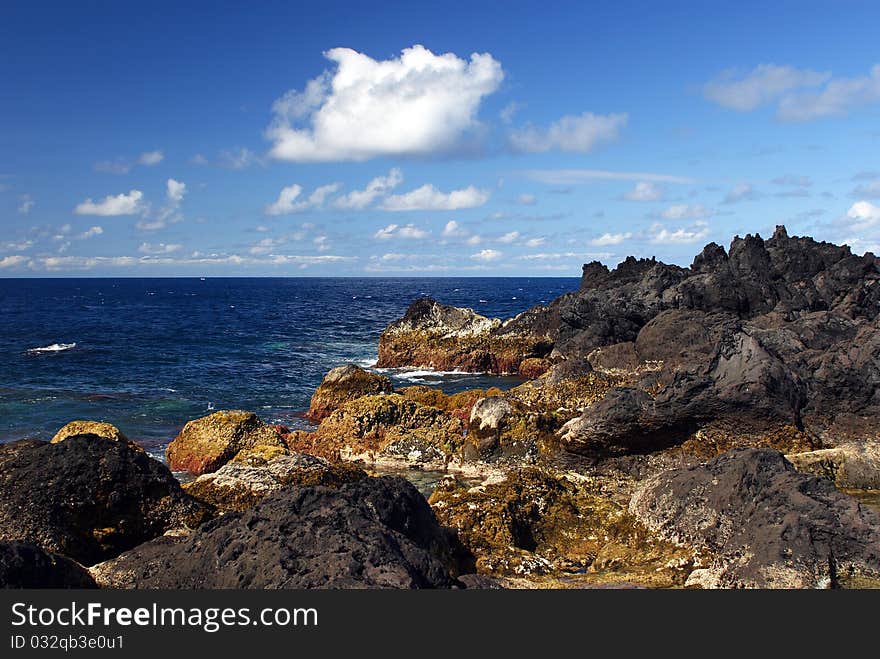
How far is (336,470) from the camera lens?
1578 centimetres

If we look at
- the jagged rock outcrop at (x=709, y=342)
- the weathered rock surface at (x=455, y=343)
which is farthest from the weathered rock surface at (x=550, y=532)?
the weathered rock surface at (x=455, y=343)

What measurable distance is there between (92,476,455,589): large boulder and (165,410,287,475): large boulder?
13.9m

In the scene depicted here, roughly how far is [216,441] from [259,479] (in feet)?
32.4

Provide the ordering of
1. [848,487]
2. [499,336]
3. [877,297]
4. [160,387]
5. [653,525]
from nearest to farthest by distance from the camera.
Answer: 1. [653,525]
2. [848,487]
3. [160,387]
4. [877,297]
5. [499,336]

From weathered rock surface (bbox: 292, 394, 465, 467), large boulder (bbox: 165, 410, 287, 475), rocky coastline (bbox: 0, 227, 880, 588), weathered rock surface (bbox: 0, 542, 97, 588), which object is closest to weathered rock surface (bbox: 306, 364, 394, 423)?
rocky coastline (bbox: 0, 227, 880, 588)

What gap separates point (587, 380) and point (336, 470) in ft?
45.8

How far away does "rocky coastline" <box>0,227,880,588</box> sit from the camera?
8.54m

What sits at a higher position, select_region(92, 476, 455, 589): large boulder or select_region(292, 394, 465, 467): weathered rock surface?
select_region(92, 476, 455, 589): large boulder

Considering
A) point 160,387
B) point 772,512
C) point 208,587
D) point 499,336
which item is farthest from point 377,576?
point 499,336

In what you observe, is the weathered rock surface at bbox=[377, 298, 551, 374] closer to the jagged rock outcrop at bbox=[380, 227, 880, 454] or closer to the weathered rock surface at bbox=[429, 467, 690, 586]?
the jagged rock outcrop at bbox=[380, 227, 880, 454]

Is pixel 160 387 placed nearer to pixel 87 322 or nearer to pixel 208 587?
pixel 208 587

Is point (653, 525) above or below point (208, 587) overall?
below

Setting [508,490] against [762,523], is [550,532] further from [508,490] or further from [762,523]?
[762,523]

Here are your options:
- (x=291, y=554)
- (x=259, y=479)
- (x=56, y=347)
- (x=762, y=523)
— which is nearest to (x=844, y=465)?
(x=762, y=523)
